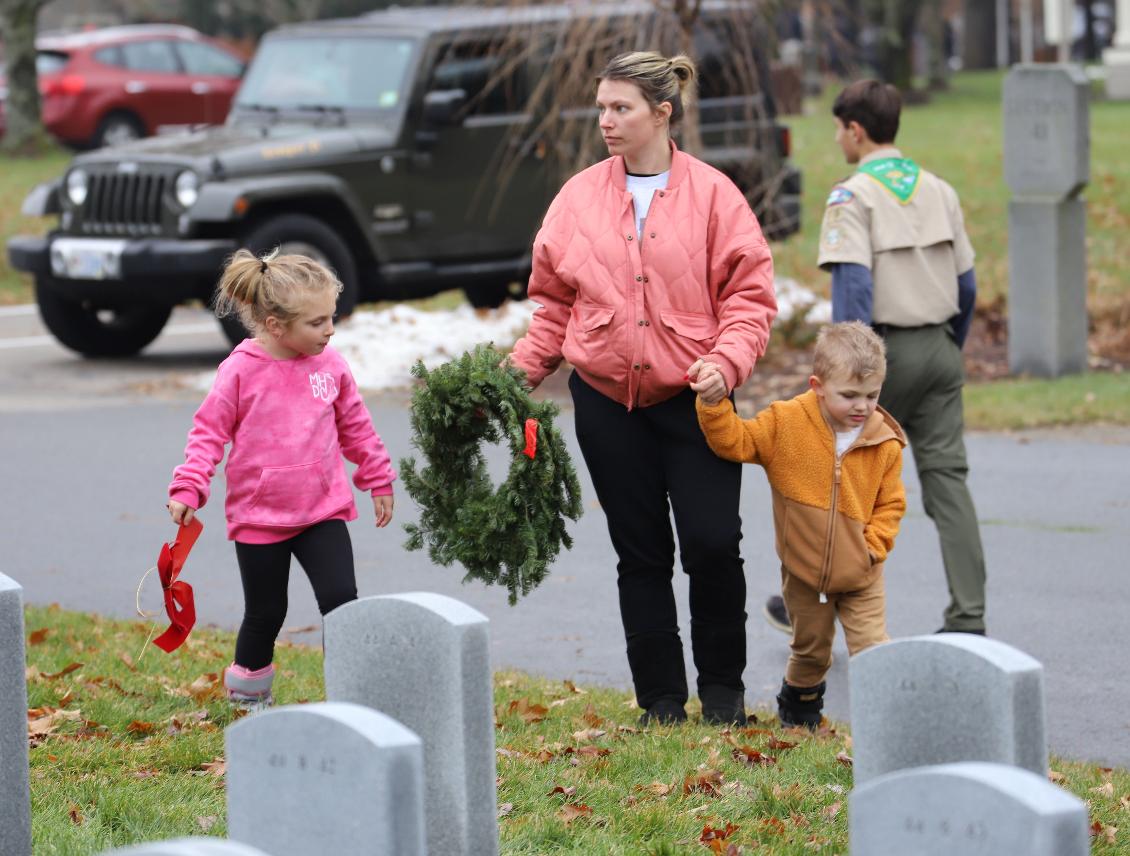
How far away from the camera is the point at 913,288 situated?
6.21m

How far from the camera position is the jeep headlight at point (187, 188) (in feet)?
41.5

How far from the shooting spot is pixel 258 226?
12.8 m

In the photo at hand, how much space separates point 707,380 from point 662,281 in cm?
37

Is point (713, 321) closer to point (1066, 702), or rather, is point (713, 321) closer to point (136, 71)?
point (1066, 702)

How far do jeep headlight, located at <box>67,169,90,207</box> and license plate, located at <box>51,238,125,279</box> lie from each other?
0.31 meters

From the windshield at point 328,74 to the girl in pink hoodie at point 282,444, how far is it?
8.33m

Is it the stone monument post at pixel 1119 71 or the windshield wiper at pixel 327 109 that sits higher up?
the windshield wiper at pixel 327 109

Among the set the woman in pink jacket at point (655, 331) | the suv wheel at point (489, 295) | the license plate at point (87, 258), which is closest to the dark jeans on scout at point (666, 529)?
the woman in pink jacket at point (655, 331)

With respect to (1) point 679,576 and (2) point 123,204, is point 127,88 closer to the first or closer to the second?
(2) point 123,204

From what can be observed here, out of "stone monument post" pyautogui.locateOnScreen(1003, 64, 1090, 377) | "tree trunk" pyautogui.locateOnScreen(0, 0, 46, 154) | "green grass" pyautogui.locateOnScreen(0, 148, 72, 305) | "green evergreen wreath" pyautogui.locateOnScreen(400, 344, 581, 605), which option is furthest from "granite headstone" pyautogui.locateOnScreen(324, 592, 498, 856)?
"tree trunk" pyautogui.locateOnScreen(0, 0, 46, 154)

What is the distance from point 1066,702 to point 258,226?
8140 millimetres

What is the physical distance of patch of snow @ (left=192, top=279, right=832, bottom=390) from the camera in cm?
1284

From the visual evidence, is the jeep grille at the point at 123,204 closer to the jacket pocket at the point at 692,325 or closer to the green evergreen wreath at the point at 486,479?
the green evergreen wreath at the point at 486,479

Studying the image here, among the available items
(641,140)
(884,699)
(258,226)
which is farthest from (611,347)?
(258,226)
